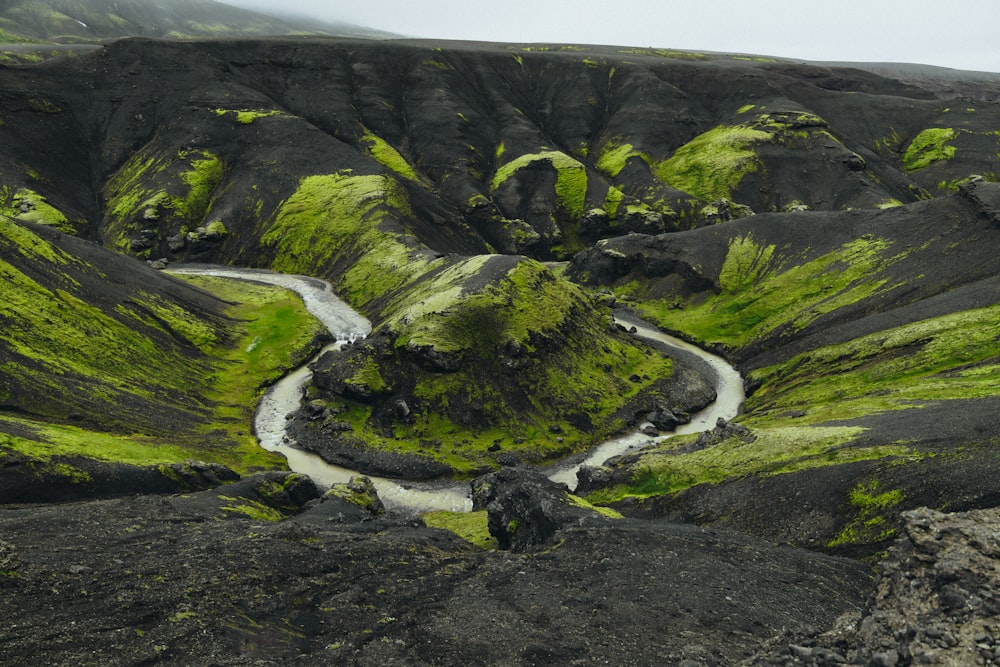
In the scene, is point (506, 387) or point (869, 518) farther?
point (506, 387)

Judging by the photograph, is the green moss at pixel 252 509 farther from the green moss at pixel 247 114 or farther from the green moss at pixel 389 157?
the green moss at pixel 247 114

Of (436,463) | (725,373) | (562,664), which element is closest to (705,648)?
(562,664)

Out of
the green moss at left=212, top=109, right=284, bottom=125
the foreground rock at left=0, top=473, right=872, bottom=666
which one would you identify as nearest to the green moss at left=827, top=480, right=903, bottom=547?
the foreground rock at left=0, top=473, right=872, bottom=666

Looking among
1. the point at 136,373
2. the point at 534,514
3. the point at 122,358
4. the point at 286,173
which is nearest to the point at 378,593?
the point at 534,514

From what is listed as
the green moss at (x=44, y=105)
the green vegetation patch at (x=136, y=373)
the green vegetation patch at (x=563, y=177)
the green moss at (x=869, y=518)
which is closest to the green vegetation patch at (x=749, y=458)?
the green moss at (x=869, y=518)

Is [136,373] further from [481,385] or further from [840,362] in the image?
[840,362]

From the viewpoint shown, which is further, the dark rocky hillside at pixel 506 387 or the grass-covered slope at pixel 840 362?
the grass-covered slope at pixel 840 362

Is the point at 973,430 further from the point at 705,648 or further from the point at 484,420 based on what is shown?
the point at 484,420
